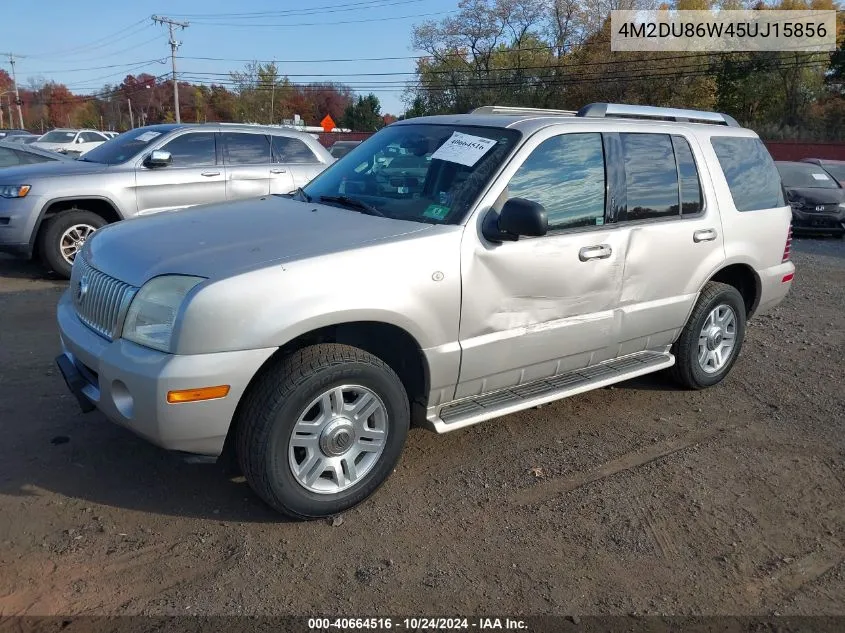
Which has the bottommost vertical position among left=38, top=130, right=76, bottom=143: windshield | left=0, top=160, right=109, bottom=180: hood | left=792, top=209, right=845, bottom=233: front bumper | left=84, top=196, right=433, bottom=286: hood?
left=792, top=209, right=845, bottom=233: front bumper

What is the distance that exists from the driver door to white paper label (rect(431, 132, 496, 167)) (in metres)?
5.08

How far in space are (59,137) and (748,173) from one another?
102ft

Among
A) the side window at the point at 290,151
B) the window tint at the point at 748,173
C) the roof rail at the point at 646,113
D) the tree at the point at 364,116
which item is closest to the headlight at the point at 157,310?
the roof rail at the point at 646,113

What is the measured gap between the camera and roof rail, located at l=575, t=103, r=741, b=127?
456 cm

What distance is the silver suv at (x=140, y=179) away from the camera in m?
7.77

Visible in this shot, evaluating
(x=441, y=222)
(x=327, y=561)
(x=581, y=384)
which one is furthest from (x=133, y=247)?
(x=581, y=384)

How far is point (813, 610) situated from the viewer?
2877 millimetres

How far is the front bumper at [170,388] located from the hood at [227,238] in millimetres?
349

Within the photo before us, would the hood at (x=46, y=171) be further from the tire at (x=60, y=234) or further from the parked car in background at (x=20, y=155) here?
the parked car in background at (x=20, y=155)

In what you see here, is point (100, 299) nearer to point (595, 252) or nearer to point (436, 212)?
point (436, 212)

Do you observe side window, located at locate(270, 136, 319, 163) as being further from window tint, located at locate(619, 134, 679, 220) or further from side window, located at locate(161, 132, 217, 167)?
window tint, located at locate(619, 134, 679, 220)

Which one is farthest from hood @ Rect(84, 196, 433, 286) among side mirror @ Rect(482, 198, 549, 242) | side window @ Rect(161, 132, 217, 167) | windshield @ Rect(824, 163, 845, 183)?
windshield @ Rect(824, 163, 845, 183)

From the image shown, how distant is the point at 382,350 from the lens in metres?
3.59

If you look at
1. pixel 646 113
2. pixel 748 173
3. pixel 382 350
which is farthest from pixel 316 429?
→ pixel 748 173
